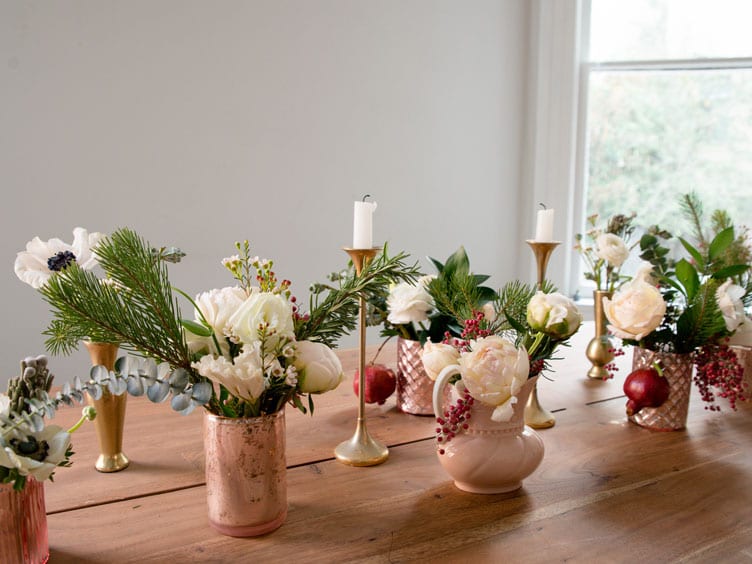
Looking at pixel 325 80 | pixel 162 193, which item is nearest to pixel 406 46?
pixel 325 80

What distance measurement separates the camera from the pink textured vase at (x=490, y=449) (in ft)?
2.90

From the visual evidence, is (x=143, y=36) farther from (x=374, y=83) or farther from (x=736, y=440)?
(x=736, y=440)

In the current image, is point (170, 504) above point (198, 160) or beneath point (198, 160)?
beneath

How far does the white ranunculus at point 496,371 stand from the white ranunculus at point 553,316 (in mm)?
83

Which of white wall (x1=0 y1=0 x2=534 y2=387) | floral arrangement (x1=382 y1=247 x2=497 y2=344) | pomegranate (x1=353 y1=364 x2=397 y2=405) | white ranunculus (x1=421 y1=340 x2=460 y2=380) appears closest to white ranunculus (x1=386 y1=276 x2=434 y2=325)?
floral arrangement (x1=382 y1=247 x2=497 y2=344)

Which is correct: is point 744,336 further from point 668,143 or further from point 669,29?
point 669,29

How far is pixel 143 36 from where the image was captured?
2295mm

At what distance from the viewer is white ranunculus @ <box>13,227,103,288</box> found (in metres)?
0.88

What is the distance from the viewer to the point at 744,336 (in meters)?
1.28

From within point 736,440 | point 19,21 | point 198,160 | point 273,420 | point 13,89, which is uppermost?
point 19,21

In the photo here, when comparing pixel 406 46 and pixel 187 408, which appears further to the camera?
pixel 406 46

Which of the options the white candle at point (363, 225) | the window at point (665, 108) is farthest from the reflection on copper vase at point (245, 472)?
the window at point (665, 108)

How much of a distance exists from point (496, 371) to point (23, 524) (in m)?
0.55

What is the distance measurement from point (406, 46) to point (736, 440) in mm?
2172
